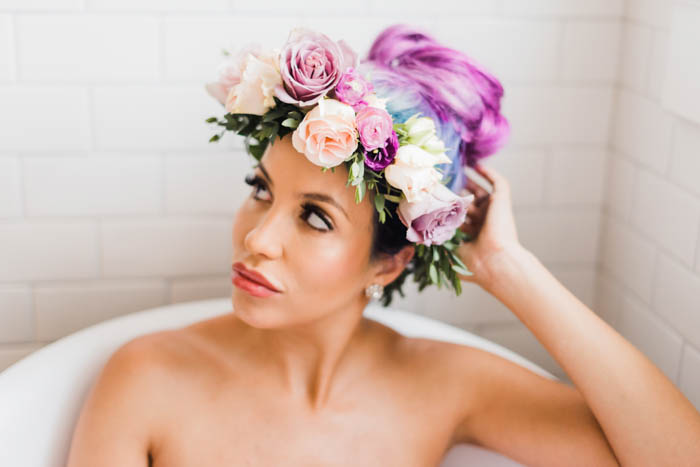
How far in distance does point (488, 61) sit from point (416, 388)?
88cm

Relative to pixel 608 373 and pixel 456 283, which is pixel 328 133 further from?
pixel 608 373

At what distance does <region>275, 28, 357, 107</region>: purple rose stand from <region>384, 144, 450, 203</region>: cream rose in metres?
0.15

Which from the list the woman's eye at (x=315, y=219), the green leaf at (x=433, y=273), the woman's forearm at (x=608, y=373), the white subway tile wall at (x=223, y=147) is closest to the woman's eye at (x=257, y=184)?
the woman's eye at (x=315, y=219)

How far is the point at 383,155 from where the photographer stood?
1.39 metres

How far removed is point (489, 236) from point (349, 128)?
44 cm

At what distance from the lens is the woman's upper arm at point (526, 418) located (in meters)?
1.60

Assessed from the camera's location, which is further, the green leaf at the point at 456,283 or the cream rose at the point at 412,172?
the green leaf at the point at 456,283

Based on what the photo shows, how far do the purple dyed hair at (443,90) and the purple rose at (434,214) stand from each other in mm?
146

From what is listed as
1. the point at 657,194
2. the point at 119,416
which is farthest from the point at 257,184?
the point at 657,194

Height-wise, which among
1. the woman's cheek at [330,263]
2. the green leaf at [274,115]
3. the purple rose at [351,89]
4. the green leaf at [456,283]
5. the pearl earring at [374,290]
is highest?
the purple rose at [351,89]

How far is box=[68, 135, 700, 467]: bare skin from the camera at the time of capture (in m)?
1.48

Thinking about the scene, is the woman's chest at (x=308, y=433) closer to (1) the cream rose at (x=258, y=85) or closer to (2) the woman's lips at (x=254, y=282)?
(2) the woman's lips at (x=254, y=282)

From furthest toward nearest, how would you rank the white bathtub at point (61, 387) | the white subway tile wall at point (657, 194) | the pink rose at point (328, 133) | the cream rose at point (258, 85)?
the white subway tile wall at point (657, 194) < the white bathtub at point (61, 387) < the cream rose at point (258, 85) < the pink rose at point (328, 133)

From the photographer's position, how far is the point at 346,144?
1.35m
